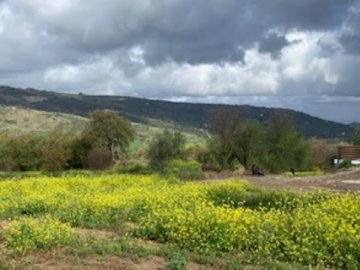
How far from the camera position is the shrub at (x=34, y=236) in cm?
1052

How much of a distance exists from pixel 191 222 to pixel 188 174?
67.2 ft

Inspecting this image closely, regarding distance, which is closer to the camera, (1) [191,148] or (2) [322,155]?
(1) [191,148]

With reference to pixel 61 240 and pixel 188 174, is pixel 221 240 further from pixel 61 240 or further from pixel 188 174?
pixel 188 174

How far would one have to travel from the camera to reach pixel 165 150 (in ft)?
141

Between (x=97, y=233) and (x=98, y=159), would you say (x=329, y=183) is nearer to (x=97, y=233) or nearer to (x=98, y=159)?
(x=97, y=233)

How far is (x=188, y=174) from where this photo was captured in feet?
107

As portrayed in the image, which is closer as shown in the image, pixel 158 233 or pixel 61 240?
pixel 61 240

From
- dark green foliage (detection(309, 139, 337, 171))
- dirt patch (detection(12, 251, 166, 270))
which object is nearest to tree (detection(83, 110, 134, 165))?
dark green foliage (detection(309, 139, 337, 171))

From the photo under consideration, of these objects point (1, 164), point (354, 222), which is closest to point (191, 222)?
point (354, 222)

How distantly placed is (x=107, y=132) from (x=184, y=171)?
2300cm

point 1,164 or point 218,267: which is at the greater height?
point 218,267

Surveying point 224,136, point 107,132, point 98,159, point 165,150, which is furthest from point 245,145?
point 107,132

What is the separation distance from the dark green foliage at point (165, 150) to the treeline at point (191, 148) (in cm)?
60

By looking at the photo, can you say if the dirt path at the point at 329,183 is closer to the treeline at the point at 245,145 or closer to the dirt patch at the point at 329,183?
the dirt patch at the point at 329,183
